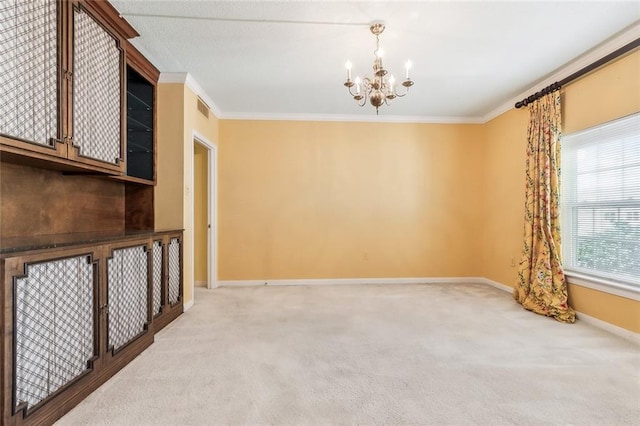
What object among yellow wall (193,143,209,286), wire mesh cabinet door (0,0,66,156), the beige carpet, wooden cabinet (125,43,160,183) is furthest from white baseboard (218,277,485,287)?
wire mesh cabinet door (0,0,66,156)

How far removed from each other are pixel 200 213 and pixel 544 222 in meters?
4.61

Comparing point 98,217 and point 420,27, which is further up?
point 420,27

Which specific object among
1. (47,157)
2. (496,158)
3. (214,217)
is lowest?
(214,217)

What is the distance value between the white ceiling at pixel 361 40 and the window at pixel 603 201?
0.91m

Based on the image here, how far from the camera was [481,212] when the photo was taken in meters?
4.87

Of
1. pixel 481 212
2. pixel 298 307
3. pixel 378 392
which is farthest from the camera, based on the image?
pixel 481 212

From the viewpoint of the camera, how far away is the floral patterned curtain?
10.6 feet

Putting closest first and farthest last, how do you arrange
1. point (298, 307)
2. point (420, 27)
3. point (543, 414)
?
1. point (543, 414)
2. point (420, 27)
3. point (298, 307)

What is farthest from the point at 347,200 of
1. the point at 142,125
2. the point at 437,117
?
the point at 142,125

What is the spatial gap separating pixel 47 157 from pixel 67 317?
95 centimetres

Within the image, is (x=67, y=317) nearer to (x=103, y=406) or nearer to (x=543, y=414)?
(x=103, y=406)

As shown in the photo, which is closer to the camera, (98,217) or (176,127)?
(98,217)

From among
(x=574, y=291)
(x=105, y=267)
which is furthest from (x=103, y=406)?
(x=574, y=291)

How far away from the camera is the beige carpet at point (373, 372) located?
5.49 feet
